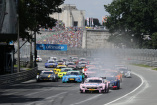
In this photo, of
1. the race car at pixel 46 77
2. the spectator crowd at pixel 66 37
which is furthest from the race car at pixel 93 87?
the spectator crowd at pixel 66 37

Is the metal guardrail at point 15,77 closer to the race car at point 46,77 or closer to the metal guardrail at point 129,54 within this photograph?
the race car at point 46,77

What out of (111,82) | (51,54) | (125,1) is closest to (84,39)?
(51,54)

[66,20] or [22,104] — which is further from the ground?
[66,20]

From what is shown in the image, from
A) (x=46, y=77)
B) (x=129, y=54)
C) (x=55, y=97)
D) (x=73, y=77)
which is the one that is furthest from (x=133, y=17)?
(x=55, y=97)

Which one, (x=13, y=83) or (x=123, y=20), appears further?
(x=123, y=20)

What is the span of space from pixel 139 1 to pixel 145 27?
23.6 ft

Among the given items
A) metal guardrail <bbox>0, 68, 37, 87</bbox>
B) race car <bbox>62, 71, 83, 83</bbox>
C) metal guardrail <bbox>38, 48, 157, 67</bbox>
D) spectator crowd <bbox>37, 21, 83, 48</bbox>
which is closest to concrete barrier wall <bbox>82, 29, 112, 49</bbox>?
spectator crowd <bbox>37, 21, 83, 48</bbox>

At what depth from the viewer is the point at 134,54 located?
268 feet

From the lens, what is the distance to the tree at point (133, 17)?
103188mm

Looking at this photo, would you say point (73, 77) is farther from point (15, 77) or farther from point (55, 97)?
point (55, 97)

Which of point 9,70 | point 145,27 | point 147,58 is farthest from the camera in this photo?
point 145,27

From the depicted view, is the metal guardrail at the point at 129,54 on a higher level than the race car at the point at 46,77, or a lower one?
higher

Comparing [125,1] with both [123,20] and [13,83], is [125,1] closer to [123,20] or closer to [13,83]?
[123,20]

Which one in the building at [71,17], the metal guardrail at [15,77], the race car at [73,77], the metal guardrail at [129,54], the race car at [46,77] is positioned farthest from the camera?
the building at [71,17]
